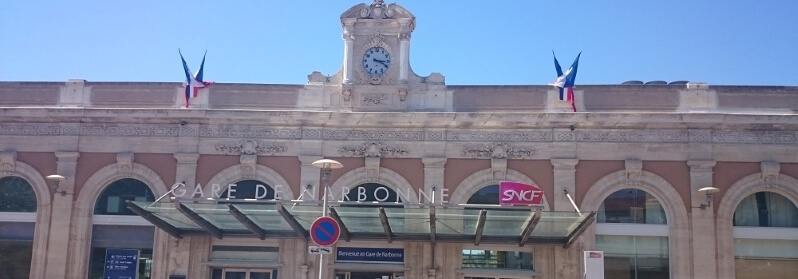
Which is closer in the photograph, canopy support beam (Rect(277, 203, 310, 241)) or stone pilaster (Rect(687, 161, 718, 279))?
canopy support beam (Rect(277, 203, 310, 241))

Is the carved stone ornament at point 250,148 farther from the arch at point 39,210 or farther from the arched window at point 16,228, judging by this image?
the arched window at point 16,228

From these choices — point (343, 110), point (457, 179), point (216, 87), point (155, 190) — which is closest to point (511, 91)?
point (457, 179)

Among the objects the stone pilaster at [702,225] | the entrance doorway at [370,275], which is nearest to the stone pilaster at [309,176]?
the entrance doorway at [370,275]

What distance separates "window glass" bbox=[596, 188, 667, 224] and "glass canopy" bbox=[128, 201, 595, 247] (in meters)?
1.77

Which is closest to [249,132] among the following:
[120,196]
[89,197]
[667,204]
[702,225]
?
[120,196]

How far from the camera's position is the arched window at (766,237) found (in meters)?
20.7

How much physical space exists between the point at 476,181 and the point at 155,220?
865cm

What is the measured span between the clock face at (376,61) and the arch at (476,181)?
4.05 m

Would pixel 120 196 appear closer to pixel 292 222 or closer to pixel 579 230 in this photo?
pixel 292 222

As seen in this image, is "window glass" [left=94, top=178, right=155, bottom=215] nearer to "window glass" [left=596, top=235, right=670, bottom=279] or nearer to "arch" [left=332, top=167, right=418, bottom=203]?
"arch" [left=332, top=167, right=418, bottom=203]

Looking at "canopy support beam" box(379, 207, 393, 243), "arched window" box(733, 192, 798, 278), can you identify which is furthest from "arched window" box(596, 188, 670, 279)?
"canopy support beam" box(379, 207, 393, 243)

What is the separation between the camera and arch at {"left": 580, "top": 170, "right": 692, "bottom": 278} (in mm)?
20656

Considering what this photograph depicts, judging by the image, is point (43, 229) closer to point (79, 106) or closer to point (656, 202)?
point (79, 106)

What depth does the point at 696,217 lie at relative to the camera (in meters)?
20.7
